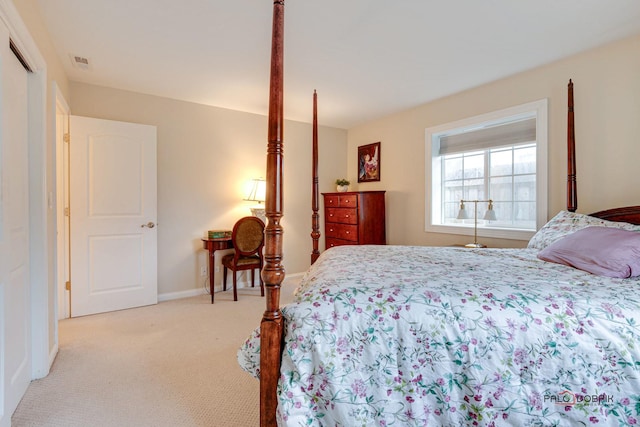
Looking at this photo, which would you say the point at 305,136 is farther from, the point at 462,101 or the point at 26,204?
the point at 26,204

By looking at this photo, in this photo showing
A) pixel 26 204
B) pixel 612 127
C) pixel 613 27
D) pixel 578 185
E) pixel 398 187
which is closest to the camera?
pixel 26 204

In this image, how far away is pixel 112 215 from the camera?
3133 mm

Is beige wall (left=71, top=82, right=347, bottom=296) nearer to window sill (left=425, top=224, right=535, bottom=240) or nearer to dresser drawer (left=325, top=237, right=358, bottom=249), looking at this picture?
dresser drawer (left=325, top=237, right=358, bottom=249)

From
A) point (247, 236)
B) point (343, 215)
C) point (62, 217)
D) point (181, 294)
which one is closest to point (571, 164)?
point (343, 215)

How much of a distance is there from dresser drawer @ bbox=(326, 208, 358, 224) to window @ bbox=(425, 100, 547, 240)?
902 mm

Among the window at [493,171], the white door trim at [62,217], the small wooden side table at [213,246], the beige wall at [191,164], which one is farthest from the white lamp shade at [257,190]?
the window at [493,171]

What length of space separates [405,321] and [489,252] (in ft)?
4.60

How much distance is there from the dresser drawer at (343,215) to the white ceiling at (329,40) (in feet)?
4.89

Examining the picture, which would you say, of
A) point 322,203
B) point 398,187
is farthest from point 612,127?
point 322,203

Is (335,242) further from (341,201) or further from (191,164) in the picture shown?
(191,164)

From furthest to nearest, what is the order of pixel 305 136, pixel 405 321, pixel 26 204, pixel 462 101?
pixel 305 136 → pixel 462 101 → pixel 26 204 → pixel 405 321

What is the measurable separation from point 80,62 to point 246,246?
2.30m

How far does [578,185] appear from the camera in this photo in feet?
8.24

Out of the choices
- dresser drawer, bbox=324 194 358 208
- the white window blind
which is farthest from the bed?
dresser drawer, bbox=324 194 358 208
